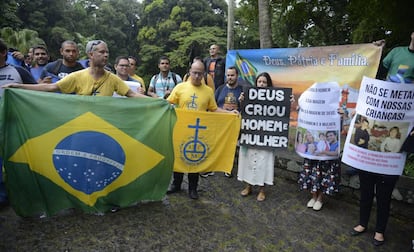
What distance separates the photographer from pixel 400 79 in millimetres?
3010

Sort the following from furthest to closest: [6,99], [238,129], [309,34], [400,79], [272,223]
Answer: [309,34] < [238,129] < [272,223] < [400,79] < [6,99]

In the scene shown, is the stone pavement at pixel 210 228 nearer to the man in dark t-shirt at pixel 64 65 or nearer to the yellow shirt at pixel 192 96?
the yellow shirt at pixel 192 96

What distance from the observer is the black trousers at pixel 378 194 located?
288cm

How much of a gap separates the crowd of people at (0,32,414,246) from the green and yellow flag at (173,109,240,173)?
0.15 metres

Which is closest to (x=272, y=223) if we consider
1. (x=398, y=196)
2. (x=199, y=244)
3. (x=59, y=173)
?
(x=199, y=244)

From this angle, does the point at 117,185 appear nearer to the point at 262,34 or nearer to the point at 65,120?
the point at 65,120

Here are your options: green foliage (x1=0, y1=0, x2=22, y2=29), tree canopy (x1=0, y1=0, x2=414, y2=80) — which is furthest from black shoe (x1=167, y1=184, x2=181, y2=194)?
green foliage (x1=0, y1=0, x2=22, y2=29)

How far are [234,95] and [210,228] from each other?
1.90 meters

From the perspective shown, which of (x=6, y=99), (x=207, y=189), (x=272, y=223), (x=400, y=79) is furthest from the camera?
(x=207, y=189)

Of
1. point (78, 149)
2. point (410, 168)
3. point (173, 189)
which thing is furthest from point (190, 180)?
point (410, 168)

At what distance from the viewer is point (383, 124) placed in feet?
9.27

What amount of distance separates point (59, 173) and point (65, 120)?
0.50 metres

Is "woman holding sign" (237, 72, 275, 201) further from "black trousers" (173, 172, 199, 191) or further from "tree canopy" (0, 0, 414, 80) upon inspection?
"tree canopy" (0, 0, 414, 80)

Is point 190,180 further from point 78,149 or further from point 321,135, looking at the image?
point 321,135
